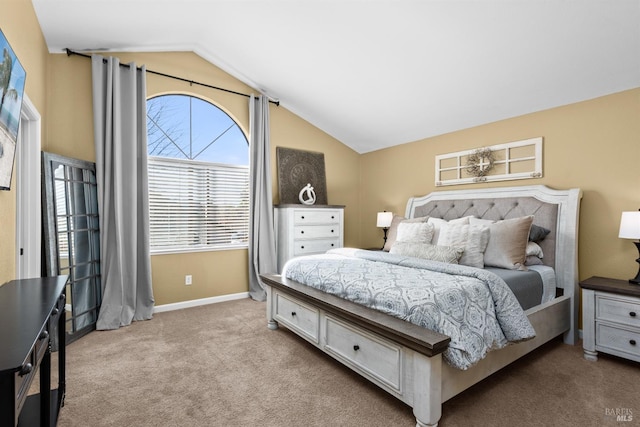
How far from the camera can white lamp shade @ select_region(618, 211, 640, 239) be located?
2.42m

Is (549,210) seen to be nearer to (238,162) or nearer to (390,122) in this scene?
(390,122)

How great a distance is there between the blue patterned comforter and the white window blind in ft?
7.17

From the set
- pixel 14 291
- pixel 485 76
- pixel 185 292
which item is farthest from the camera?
pixel 185 292

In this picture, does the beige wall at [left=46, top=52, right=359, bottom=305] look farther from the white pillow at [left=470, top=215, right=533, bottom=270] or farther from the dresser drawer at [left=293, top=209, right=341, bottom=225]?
the white pillow at [left=470, top=215, right=533, bottom=270]

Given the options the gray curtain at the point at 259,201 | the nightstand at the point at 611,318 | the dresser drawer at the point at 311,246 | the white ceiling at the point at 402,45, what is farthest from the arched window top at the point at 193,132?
the nightstand at the point at 611,318

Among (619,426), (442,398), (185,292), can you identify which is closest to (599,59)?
(619,426)

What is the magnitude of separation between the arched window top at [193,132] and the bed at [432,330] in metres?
1.94

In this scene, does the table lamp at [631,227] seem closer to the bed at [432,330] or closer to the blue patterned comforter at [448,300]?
the bed at [432,330]

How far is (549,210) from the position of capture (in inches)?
121

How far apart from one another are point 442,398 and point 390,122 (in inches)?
135

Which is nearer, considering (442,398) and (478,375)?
(442,398)

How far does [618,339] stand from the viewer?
2406mm

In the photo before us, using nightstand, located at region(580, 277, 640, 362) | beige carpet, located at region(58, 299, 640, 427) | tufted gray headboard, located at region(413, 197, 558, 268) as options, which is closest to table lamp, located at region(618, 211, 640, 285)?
nightstand, located at region(580, 277, 640, 362)

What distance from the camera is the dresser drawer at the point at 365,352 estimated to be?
1826mm
